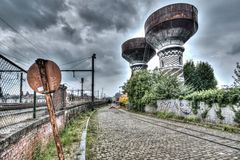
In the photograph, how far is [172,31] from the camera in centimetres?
3244

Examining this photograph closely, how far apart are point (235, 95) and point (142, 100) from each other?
53.3 feet

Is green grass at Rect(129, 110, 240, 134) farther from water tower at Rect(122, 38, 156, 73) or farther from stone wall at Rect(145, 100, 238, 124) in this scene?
water tower at Rect(122, 38, 156, 73)

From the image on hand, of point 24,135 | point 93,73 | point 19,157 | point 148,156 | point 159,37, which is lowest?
point 148,156

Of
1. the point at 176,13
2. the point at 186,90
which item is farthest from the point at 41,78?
the point at 176,13

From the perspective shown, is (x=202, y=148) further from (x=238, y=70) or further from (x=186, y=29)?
(x=238, y=70)

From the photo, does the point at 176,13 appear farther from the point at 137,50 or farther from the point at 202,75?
the point at 202,75

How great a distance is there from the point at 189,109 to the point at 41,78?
634 inches

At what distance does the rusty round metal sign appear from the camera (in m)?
3.52

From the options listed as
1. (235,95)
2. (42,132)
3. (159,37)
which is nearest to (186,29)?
(159,37)

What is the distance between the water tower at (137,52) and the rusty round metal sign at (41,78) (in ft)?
145

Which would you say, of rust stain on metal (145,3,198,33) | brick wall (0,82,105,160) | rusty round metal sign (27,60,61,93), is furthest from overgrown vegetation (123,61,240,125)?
rusty round metal sign (27,60,61,93)

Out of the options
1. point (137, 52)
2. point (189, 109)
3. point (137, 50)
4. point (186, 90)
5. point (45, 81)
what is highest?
point (137, 50)

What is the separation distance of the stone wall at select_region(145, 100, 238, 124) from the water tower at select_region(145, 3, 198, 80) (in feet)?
35.0

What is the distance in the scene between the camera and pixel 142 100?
28.3m
